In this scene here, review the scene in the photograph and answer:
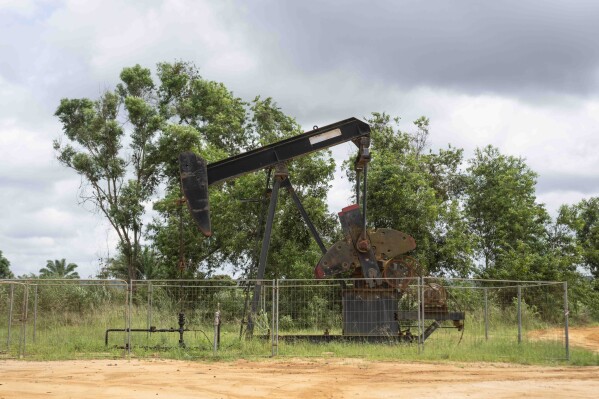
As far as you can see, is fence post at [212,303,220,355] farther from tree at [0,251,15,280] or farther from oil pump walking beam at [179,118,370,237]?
tree at [0,251,15,280]

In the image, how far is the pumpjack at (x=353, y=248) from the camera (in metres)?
15.6

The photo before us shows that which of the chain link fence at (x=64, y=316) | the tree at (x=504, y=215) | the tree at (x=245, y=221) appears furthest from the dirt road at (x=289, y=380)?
the tree at (x=504, y=215)

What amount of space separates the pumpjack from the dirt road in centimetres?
212

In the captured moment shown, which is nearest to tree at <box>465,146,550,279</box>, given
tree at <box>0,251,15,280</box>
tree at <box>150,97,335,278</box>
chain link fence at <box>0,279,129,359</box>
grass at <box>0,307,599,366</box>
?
tree at <box>150,97,335,278</box>

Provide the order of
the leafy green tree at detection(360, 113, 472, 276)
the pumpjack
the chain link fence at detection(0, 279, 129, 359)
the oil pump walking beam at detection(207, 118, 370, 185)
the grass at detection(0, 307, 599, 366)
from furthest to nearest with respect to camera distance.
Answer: the leafy green tree at detection(360, 113, 472, 276) → the oil pump walking beam at detection(207, 118, 370, 185) → the pumpjack → the chain link fence at detection(0, 279, 129, 359) → the grass at detection(0, 307, 599, 366)

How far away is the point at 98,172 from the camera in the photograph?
31.8 m

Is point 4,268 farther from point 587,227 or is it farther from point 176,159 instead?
point 587,227

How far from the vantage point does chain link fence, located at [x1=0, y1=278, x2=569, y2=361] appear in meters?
14.7

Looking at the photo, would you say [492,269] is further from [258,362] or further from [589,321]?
[258,362]

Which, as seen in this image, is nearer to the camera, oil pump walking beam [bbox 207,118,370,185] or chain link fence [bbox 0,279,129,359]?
chain link fence [bbox 0,279,129,359]

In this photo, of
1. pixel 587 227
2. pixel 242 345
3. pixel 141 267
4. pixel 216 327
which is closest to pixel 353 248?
pixel 242 345

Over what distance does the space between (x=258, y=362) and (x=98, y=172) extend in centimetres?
2013

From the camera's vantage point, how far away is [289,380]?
1104 centimetres

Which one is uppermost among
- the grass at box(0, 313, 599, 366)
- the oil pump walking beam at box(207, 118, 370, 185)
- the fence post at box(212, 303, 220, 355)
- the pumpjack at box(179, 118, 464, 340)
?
the oil pump walking beam at box(207, 118, 370, 185)
